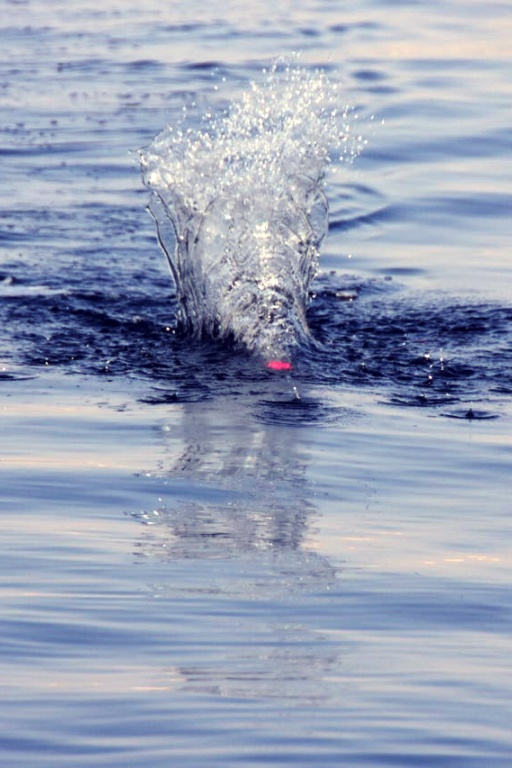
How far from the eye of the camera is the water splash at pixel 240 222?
9.38m

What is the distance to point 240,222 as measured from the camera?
31.5 feet

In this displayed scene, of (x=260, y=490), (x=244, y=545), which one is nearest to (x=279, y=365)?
(x=260, y=490)

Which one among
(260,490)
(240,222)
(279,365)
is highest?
(240,222)

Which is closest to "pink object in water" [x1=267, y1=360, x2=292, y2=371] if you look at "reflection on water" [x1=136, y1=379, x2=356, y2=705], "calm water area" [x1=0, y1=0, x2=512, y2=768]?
"calm water area" [x1=0, y1=0, x2=512, y2=768]

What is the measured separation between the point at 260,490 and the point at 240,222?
3373mm

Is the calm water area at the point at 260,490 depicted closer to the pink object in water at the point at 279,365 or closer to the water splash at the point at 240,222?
the pink object in water at the point at 279,365

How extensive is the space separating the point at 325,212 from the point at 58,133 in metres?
5.52

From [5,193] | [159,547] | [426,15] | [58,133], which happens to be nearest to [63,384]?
[159,547]

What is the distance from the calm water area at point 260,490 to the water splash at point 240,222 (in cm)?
27

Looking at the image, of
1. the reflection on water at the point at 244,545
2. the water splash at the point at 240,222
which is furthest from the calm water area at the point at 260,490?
the water splash at the point at 240,222

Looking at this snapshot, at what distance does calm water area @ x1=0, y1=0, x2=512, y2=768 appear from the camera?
4496 mm

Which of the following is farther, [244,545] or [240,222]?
[240,222]

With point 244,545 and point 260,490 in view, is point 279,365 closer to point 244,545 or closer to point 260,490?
point 260,490

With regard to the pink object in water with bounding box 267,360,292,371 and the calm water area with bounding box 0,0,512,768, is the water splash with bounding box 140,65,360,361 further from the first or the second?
the pink object in water with bounding box 267,360,292,371
